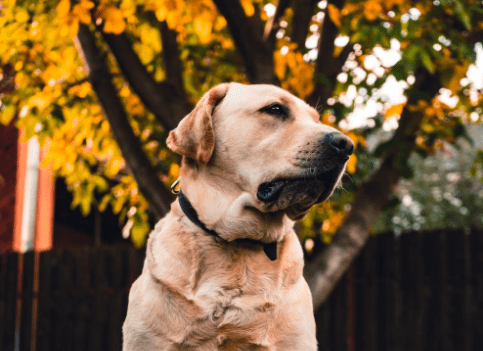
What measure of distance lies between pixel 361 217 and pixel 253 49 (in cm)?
198

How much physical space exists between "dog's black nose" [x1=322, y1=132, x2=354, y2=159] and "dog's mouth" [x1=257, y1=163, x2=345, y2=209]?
0.08 m

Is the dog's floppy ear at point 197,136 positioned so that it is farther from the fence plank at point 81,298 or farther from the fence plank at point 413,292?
the fence plank at point 81,298

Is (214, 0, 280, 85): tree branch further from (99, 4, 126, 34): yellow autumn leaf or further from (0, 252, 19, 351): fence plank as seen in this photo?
(0, 252, 19, 351): fence plank

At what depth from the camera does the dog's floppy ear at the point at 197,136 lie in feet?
8.03

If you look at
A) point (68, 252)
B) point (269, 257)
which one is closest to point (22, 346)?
point (68, 252)

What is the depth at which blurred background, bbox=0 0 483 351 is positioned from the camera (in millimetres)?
3945

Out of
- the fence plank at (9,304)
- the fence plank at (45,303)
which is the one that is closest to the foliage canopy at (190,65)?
the fence plank at (45,303)

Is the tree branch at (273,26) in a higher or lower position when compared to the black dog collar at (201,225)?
higher

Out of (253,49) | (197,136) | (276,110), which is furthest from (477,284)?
(197,136)

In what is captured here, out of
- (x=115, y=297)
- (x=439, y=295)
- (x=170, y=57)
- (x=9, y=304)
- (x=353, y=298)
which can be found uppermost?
(x=170, y=57)

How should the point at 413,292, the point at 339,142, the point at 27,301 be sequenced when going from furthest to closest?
the point at 27,301 → the point at 413,292 → the point at 339,142

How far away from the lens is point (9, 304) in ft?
27.5

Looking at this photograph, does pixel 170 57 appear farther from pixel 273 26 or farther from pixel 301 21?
pixel 301 21

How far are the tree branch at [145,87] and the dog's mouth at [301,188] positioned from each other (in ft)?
6.72
